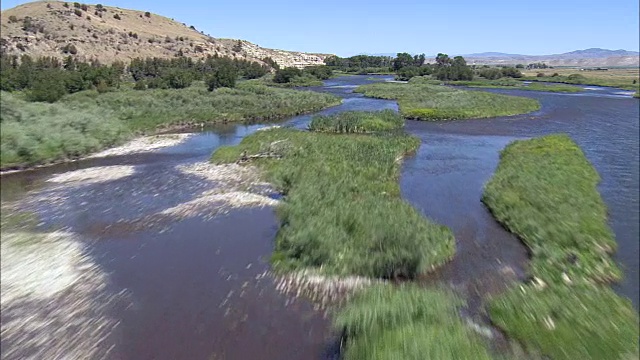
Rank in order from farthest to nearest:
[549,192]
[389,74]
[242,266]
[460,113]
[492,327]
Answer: [389,74], [460,113], [549,192], [242,266], [492,327]

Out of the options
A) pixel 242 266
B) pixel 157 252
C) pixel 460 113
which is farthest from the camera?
pixel 460 113

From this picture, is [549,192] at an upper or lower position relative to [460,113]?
upper

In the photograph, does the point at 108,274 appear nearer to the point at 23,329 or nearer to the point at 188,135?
the point at 23,329

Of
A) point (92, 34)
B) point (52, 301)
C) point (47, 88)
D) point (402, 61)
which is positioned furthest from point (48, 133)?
point (402, 61)

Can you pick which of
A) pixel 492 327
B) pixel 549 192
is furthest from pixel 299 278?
pixel 549 192

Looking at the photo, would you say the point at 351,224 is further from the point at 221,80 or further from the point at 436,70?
the point at 436,70

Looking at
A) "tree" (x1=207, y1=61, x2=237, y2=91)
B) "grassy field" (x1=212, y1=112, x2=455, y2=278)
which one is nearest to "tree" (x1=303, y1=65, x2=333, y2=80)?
"tree" (x1=207, y1=61, x2=237, y2=91)

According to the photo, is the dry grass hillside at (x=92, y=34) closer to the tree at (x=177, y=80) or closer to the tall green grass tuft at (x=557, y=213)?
the tree at (x=177, y=80)
